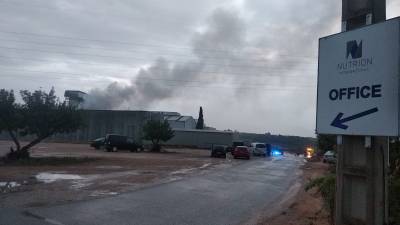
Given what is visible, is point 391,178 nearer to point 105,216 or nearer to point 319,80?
point 319,80

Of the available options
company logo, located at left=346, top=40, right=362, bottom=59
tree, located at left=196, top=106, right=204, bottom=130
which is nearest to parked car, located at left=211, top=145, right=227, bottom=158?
company logo, located at left=346, top=40, right=362, bottom=59

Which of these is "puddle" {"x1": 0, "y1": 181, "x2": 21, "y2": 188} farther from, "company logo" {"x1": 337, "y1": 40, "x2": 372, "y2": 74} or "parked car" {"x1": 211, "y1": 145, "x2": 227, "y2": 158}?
"parked car" {"x1": 211, "y1": 145, "x2": 227, "y2": 158}

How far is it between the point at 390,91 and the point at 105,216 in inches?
299

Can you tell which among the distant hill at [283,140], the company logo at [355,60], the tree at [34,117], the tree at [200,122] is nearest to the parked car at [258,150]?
the tree at [34,117]

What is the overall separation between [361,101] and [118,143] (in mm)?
50720

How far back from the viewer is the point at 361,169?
5.90 m

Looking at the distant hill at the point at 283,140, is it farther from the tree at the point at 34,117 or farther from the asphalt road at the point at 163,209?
the asphalt road at the point at 163,209

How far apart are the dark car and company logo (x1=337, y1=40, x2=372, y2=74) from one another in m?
49.6

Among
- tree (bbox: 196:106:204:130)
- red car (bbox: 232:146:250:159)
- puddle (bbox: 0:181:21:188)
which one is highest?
tree (bbox: 196:106:204:130)

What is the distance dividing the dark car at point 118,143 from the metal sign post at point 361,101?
162ft

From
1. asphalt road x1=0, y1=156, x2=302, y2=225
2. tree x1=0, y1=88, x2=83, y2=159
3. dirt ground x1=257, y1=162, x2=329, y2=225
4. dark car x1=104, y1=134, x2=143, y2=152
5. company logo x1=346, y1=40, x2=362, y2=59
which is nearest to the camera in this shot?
company logo x1=346, y1=40, x2=362, y2=59

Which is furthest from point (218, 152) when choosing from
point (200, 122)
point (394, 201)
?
point (200, 122)

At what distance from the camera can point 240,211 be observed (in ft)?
43.3

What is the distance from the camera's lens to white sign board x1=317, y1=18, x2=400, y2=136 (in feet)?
18.0
